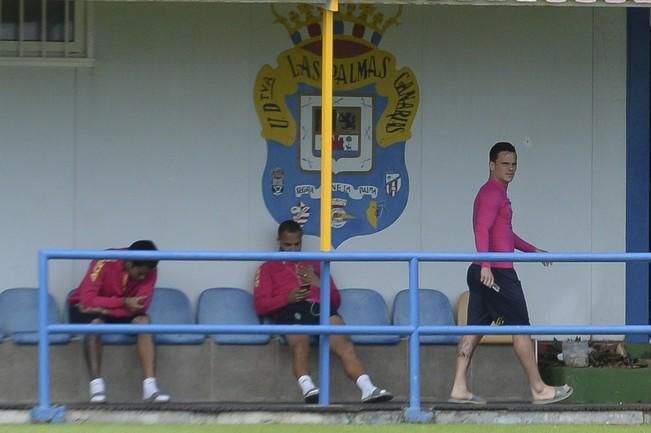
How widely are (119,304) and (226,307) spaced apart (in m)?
0.99

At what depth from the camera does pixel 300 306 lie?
395 inches

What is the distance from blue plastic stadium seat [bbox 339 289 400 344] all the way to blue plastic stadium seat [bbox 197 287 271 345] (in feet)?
2.04

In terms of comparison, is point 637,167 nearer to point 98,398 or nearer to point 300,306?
point 300,306

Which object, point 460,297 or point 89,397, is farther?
point 460,297

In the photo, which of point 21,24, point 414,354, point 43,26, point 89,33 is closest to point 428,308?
point 414,354

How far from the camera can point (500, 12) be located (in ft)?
35.9

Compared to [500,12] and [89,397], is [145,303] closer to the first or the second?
[89,397]

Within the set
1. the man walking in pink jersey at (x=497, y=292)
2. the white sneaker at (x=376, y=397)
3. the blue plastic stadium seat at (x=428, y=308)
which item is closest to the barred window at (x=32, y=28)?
the blue plastic stadium seat at (x=428, y=308)

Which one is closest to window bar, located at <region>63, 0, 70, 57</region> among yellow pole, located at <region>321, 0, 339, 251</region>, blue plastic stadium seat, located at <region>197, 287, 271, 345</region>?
blue plastic stadium seat, located at <region>197, 287, 271, 345</region>

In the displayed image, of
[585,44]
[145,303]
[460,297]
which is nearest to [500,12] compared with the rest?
[585,44]

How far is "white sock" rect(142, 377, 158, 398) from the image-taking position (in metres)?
9.59

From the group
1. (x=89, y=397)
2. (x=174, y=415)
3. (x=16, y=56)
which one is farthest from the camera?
(x=16, y=56)

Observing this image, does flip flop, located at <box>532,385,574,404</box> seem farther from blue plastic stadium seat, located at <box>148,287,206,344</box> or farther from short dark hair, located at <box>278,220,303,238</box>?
blue plastic stadium seat, located at <box>148,287,206,344</box>

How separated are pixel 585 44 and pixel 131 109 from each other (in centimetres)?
322
